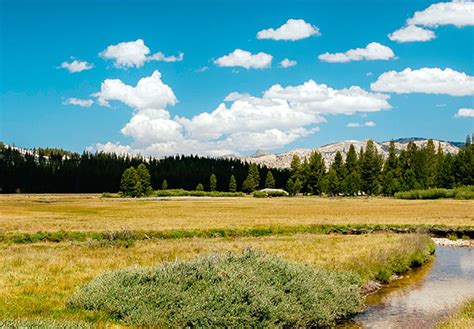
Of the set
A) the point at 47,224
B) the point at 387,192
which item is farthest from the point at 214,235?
the point at 387,192

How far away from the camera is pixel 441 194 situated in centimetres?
11562

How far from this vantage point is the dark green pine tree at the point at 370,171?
150m

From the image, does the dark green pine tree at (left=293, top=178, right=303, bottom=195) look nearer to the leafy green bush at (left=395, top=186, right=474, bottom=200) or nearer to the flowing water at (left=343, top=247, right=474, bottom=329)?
the leafy green bush at (left=395, top=186, right=474, bottom=200)

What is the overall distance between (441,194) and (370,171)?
1437 inches

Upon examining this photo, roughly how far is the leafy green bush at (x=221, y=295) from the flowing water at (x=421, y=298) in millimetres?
1151

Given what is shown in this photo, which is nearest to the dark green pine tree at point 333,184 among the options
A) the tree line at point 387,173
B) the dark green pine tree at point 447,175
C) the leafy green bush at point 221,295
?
the tree line at point 387,173

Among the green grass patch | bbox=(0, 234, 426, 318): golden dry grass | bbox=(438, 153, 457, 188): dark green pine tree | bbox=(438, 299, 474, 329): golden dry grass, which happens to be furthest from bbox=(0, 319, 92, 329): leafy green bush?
bbox=(438, 153, 457, 188): dark green pine tree

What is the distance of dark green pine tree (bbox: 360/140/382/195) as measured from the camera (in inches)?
5906

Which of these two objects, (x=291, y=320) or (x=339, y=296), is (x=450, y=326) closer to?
(x=339, y=296)

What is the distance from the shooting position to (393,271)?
26.7m

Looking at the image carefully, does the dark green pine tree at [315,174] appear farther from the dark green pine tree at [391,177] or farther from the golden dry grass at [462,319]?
the golden dry grass at [462,319]

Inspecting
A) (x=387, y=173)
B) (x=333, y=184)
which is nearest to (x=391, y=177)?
(x=387, y=173)

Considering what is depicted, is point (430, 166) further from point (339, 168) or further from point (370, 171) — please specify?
point (339, 168)

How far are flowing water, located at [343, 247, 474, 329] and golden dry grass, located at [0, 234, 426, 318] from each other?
188cm
